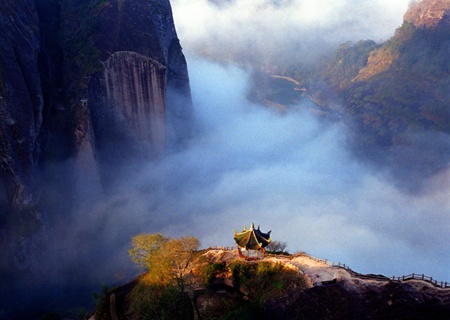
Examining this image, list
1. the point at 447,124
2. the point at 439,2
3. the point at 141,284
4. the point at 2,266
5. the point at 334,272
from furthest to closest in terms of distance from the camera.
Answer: the point at 439,2 → the point at 447,124 → the point at 2,266 → the point at 141,284 → the point at 334,272

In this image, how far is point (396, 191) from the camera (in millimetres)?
74625

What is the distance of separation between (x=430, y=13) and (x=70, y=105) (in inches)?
3585

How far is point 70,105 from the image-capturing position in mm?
42594

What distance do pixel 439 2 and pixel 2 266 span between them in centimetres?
10615

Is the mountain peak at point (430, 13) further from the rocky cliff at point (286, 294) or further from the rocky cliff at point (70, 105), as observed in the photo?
the rocky cliff at point (286, 294)

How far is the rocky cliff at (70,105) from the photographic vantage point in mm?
34875

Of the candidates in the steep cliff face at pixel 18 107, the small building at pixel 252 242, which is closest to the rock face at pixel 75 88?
the steep cliff face at pixel 18 107

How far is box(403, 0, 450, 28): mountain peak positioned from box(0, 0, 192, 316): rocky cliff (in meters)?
72.4

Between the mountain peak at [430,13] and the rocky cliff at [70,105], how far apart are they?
237 feet

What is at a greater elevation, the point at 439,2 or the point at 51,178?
the point at 439,2

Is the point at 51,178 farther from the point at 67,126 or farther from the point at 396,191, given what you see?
the point at 396,191

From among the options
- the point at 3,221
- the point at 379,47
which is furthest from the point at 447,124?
the point at 3,221

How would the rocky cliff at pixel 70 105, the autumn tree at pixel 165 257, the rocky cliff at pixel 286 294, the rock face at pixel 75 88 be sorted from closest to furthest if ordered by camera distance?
the rocky cliff at pixel 286 294, the autumn tree at pixel 165 257, the rocky cliff at pixel 70 105, the rock face at pixel 75 88

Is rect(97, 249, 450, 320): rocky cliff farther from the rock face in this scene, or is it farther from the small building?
the rock face
